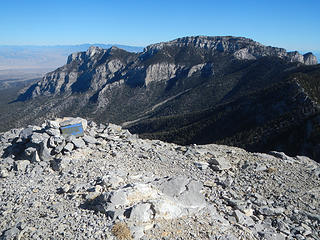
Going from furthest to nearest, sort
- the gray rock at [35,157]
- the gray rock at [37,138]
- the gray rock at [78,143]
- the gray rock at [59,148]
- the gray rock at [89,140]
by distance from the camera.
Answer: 1. the gray rock at [89,140]
2. the gray rock at [37,138]
3. the gray rock at [78,143]
4. the gray rock at [59,148]
5. the gray rock at [35,157]

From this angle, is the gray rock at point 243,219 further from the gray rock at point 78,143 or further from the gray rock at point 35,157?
the gray rock at point 35,157

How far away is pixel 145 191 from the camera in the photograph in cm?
1139

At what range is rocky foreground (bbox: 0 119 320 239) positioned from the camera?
1009cm

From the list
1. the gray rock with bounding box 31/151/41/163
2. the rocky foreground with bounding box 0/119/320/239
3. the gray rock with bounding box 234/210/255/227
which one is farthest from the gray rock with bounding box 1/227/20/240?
the gray rock with bounding box 234/210/255/227

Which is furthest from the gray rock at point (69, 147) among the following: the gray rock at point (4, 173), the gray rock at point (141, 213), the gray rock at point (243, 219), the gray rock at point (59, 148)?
the gray rock at point (243, 219)

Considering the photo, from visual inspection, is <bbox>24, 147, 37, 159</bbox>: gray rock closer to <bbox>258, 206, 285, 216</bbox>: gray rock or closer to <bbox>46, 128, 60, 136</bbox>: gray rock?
<bbox>46, 128, 60, 136</bbox>: gray rock

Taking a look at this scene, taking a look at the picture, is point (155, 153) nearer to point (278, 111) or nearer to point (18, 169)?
point (18, 169)

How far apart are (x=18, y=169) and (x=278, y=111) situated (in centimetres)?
7504

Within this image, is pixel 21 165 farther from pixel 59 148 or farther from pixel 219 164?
pixel 219 164

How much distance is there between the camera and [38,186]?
13633 mm

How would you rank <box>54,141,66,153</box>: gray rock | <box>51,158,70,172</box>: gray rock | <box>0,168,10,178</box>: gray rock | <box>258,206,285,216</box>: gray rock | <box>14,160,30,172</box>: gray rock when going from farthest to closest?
<box>54,141,66,153</box>: gray rock, <box>14,160,30,172</box>: gray rock, <box>51,158,70,172</box>: gray rock, <box>0,168,10,178</box>: gray rock, <box>258,206,285,216</box>: gray rock

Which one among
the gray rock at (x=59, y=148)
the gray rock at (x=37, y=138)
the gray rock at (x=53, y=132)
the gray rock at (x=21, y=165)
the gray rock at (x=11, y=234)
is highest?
the gray rock at (x=53, y=132)

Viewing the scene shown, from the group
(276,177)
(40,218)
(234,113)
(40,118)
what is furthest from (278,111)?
(40,118)

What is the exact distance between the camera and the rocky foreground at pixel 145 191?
10094mm
